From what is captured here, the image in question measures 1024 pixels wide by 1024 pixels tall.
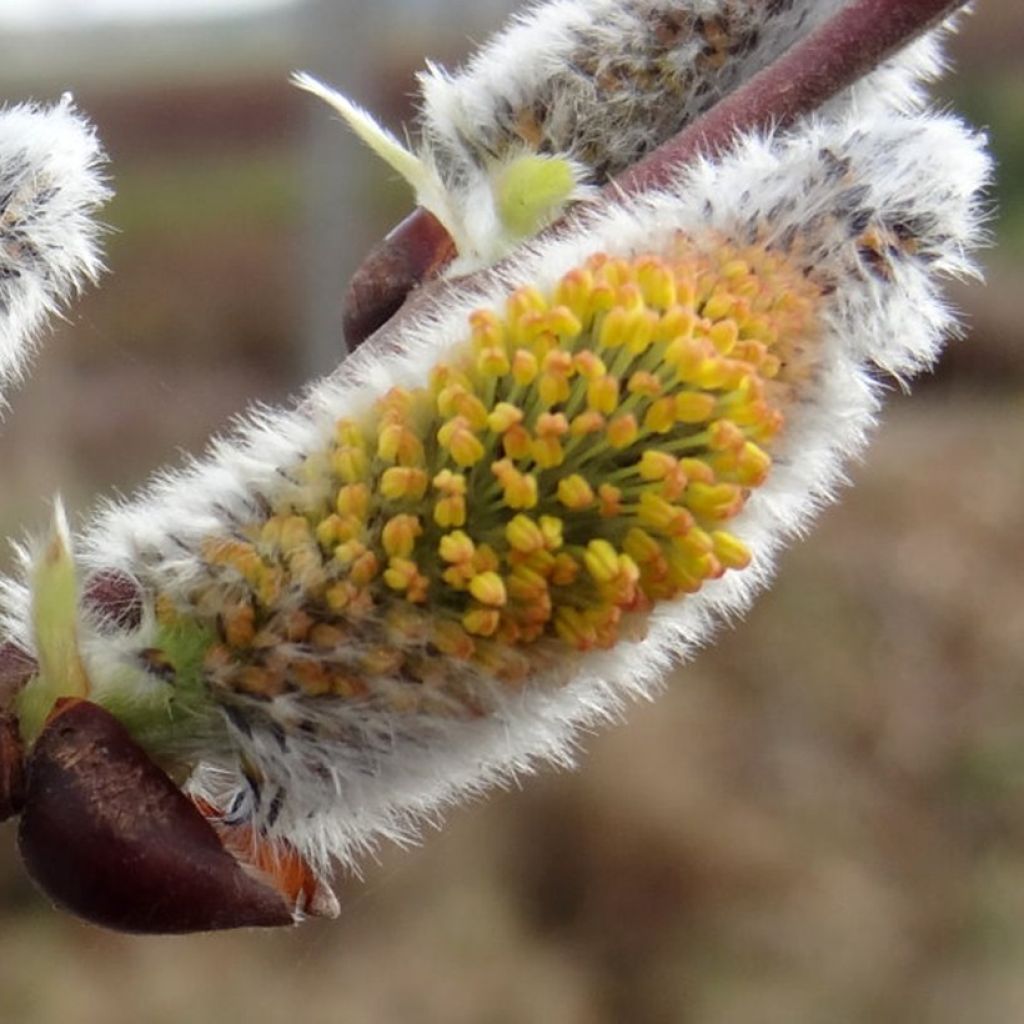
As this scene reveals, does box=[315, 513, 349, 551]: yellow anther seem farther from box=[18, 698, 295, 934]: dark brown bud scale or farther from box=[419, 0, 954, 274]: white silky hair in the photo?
box=[419, 0, 954, 274]: white silky hair

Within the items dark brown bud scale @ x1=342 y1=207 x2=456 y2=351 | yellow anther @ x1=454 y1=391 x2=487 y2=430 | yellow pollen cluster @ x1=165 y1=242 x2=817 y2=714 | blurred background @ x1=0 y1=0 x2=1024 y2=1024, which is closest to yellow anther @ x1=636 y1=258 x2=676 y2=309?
yellow pollen cluster @ x1=165 y1=242 x2=817 y2=714

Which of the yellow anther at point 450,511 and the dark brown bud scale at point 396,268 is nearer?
the yellow anther at point 450,511

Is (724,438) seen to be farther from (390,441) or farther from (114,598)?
A: (114,598)

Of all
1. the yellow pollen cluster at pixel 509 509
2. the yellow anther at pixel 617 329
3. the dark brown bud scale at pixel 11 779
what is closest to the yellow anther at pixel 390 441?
the yellow pollen cluster at pixel 509 509

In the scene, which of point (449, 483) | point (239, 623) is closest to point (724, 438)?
point (449, 483)

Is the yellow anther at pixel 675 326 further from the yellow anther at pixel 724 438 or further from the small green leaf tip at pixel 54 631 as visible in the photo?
the small green leaf tip at pixel 54 631

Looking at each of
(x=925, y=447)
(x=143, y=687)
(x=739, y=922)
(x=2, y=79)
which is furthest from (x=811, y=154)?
(x=2, y=79)

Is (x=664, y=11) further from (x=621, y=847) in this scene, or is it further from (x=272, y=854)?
(x=621, y=847)
